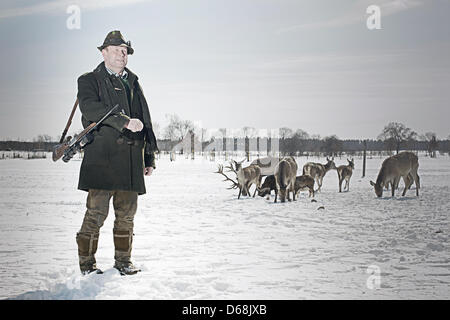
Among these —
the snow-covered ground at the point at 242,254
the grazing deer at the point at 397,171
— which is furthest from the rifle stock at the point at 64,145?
the grazing deer at the point at 397,171

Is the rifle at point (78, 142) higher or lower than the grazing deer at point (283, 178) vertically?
higher

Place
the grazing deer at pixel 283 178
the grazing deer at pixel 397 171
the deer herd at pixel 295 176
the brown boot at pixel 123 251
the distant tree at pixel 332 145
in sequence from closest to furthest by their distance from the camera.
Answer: the brown boot at pixel 123 251 → the grazing deer at pixel 283 178 → the deer herd at pixel 295 176 → the grazing deer at pixel 397 171 → the distant tree at pixel 332 145

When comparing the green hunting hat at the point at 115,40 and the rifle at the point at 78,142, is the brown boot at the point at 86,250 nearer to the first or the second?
the rifle at the point at 78,142

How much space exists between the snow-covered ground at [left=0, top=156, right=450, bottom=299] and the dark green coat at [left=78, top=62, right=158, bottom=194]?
99 cm

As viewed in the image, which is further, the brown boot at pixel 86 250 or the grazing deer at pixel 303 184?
the grazing deer at pixel 303 184

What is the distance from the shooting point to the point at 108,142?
4508mm

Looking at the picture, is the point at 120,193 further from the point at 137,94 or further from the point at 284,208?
the point at 284,208

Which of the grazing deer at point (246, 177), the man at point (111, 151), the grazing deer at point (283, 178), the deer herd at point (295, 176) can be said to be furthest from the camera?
the grazing deer at point (246, 177)

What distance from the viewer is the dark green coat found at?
174 inches

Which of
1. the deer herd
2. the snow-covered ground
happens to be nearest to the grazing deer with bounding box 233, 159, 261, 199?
the deer herd

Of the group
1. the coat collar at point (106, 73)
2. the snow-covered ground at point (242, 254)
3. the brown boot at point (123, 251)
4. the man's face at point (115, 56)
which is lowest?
the snow-covered ground at point (242, 254)

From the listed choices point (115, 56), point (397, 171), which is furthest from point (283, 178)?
point (115, 56)

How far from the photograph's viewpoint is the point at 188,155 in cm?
5206

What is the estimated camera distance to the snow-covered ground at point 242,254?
4.40 metres
